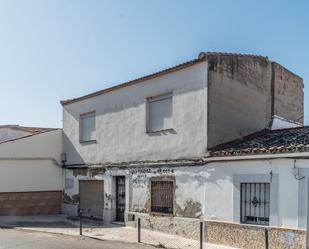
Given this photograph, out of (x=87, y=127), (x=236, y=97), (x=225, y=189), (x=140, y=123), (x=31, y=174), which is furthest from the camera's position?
(x=31, y=174)

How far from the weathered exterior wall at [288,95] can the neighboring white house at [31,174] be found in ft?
35.4

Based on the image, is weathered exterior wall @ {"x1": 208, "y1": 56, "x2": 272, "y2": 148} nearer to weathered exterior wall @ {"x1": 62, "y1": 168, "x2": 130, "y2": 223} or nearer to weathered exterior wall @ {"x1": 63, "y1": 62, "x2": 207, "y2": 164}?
weathered exterior wall @ {"x1": 63, "y1": 62, "x2": 207, "y2": 164}

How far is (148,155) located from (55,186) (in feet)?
22.8

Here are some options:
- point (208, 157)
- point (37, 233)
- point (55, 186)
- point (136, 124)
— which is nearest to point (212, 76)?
point (208, 157)

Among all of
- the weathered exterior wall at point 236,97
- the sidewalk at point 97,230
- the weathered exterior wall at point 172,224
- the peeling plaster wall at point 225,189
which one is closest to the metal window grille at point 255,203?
the peeling plaster wall at point 225,189

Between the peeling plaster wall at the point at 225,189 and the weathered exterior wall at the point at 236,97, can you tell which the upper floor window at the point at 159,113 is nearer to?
the peeling plaster wall at the point at 225,189

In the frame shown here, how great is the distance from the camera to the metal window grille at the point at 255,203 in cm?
1072

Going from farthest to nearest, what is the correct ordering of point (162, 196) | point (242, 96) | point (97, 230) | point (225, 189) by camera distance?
point (97, 230)
point (162, 196)
point (242, 96)
point (225, 189)

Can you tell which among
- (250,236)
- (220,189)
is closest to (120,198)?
(220,189)

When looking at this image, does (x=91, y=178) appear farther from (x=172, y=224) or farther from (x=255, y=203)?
(x=255, y=203)

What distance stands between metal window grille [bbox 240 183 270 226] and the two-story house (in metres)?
0.17

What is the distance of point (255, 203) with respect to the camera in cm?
1100

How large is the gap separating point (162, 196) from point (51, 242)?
4.12 meters

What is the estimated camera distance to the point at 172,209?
527 inches
